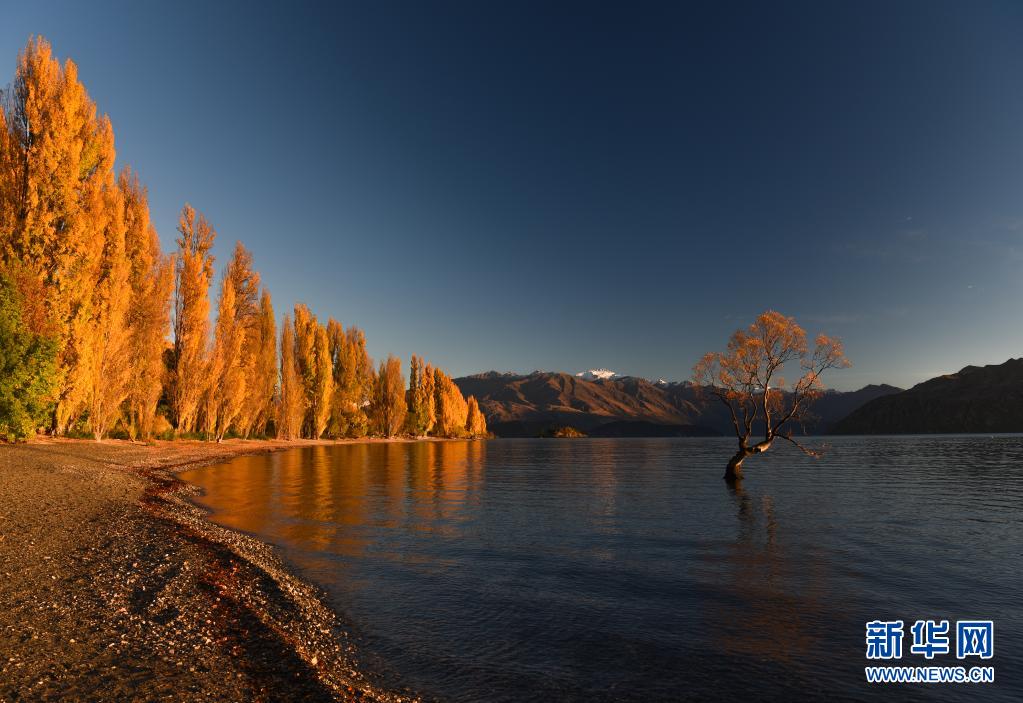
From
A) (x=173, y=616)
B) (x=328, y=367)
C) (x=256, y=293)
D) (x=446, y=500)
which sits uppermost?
(x=256, y=293)

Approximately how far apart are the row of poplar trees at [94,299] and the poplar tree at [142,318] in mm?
127

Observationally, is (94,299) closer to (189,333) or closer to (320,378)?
(189,333)

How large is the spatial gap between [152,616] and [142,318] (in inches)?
2246

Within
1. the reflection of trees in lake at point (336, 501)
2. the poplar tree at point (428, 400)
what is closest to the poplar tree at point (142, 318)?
the reflection of trees in lake at point (336, 501)

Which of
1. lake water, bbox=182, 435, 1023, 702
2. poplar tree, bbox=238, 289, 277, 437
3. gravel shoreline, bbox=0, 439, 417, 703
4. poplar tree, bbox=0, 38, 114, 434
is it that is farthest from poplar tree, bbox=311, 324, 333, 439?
gravel shoreline, bbox=0, 439, 417, 703

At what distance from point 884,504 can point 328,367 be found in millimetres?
101534

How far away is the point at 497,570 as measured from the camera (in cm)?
1560

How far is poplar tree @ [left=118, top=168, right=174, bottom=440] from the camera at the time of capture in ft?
175

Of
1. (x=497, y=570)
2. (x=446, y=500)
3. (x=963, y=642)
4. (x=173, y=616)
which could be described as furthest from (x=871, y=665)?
(x=446, y=500)

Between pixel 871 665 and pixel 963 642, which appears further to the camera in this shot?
pixel 963 642

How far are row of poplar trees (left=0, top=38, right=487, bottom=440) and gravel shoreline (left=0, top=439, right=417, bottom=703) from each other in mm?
26507

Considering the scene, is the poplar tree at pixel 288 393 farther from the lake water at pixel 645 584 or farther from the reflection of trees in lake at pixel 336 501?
the lake water at pixel 645 584

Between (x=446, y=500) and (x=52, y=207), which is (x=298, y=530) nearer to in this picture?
(x=446, y=500)

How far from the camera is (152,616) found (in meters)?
9.68
